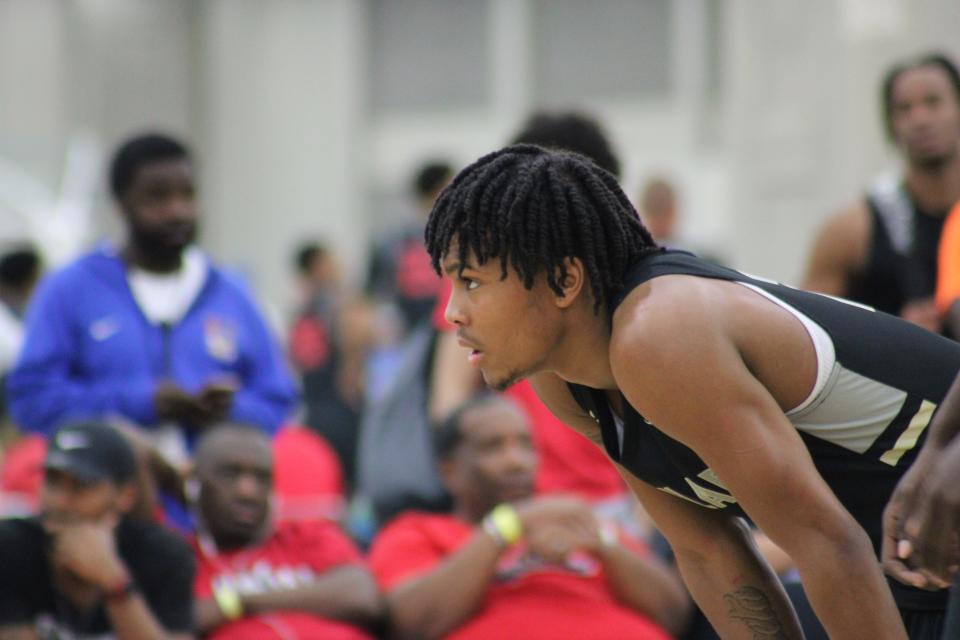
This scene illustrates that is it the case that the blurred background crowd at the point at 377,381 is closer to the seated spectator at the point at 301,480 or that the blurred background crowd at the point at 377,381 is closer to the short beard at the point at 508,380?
the seated spectator at the point at 301,480

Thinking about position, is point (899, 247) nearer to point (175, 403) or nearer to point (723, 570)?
point (723, 570)

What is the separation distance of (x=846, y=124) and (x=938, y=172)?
204cm

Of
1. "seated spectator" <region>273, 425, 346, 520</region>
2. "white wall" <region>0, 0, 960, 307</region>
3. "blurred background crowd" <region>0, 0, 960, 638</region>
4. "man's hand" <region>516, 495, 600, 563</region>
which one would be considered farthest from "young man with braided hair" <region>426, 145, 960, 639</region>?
"white wall" <region>0, 0, 960, 307</region>

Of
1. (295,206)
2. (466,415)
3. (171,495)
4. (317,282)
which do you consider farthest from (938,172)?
(295,206)

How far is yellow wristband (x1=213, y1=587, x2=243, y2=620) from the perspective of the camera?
4.70 meters

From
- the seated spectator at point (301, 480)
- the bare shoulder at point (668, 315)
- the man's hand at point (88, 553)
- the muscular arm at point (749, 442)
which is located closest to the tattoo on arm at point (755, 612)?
the muscular arm at point (749, 442)

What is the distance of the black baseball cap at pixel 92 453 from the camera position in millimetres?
4520

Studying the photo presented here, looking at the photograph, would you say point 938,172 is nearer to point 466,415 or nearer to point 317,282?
point 466,415

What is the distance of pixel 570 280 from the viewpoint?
2.90 metres

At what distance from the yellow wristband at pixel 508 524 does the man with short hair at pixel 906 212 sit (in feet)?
5.00

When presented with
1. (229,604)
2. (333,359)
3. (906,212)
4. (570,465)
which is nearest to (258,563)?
(229,604)

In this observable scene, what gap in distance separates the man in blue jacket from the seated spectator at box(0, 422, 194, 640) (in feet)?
1.29

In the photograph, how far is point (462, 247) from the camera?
289 centimetres

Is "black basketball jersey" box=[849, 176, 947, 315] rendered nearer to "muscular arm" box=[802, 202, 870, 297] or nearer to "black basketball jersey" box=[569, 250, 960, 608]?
"muscular arm" box=[802, 202, 870, 297]
